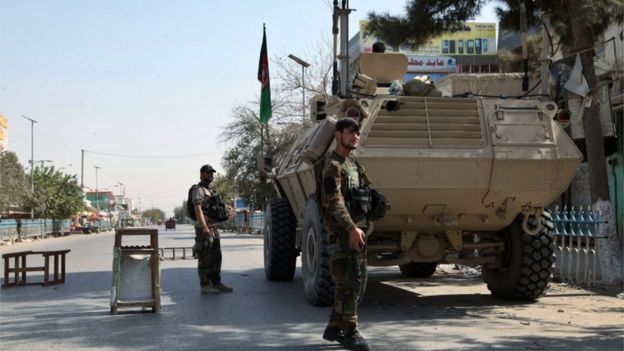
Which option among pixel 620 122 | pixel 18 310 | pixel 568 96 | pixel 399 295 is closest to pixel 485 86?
pixel 620 122

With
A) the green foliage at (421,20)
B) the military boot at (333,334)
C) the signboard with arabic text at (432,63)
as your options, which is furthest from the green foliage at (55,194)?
the military boot at (333,334)

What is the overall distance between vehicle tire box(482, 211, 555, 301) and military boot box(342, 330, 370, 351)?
3220 mm

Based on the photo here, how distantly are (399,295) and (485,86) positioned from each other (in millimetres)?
11894

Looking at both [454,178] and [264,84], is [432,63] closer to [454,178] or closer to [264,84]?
[264,84]

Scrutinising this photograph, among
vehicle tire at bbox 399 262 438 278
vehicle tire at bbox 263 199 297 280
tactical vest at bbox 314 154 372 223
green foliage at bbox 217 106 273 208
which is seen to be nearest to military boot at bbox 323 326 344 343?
tactical vest at bbox 314 154 372 223

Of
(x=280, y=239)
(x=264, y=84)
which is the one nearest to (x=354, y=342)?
(x=280, y=239)

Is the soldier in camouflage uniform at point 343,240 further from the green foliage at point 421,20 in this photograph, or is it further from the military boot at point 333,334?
the green foliage at point 421,20

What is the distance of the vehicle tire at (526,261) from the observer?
776 cm

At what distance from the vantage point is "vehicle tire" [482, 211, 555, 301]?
7.76 meters

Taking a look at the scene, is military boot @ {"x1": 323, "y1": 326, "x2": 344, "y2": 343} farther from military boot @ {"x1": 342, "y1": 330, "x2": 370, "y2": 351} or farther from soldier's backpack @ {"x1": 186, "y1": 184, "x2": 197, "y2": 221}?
soldier's backpack @ {"x1": 186, "y1": 184, "x2": 197, "y2": 221}

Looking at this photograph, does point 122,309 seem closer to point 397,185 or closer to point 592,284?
point 397,185

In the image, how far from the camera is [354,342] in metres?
5.20

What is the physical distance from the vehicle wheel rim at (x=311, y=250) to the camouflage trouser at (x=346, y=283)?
2.24 meters

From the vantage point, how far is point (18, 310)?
25.8 ft
